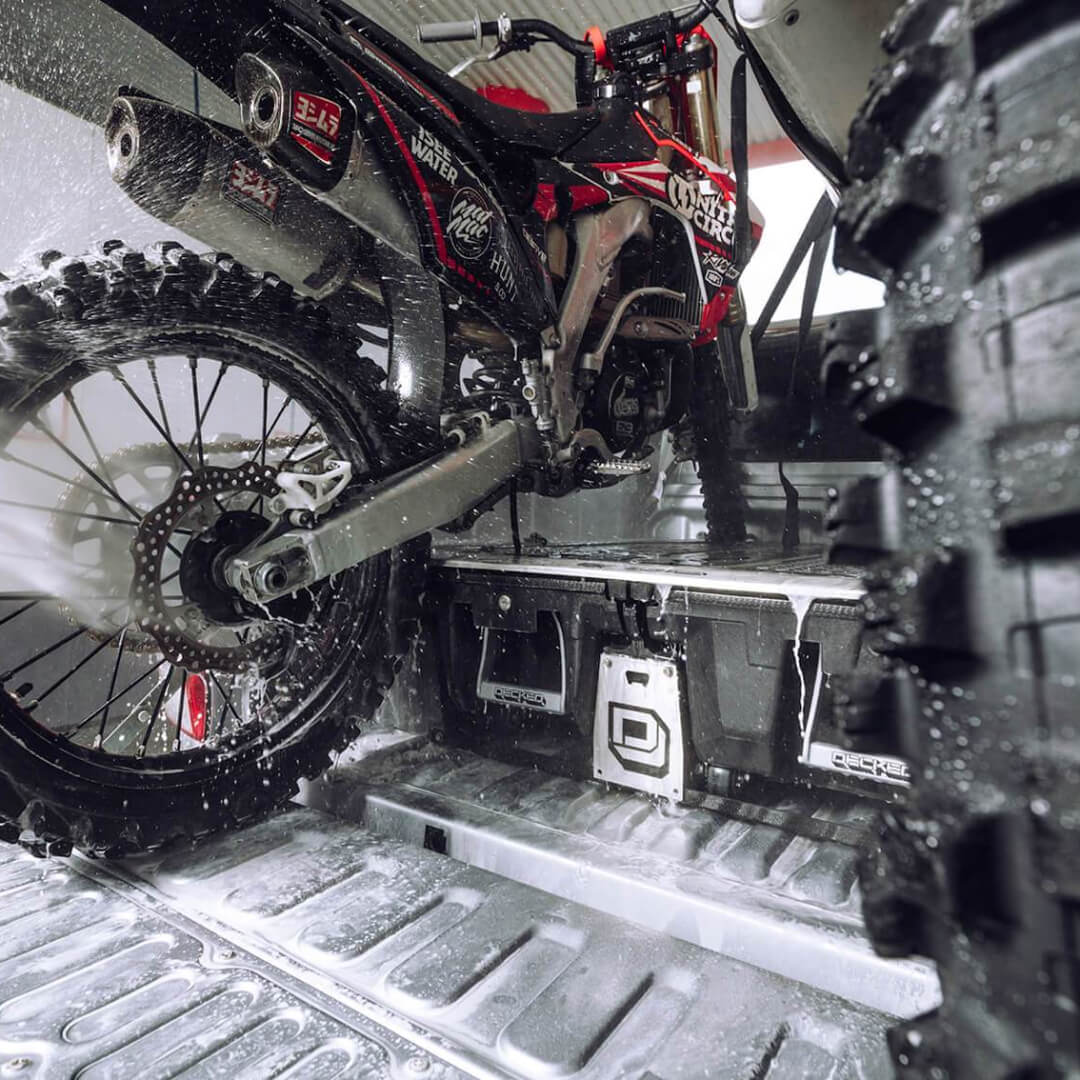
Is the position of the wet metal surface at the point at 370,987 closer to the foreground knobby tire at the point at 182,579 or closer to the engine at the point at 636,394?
the foreground knobby tire at the point at 182,579

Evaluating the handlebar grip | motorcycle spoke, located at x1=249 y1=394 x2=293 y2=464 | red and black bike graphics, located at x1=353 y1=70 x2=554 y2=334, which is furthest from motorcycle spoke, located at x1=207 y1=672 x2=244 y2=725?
the handlebar grip

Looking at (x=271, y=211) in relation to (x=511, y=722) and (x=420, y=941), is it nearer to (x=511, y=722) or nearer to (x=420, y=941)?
(x=511, y=722)

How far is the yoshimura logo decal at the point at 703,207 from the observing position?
2031mm

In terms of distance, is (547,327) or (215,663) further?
(547,327)

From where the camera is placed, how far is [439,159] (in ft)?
4.96

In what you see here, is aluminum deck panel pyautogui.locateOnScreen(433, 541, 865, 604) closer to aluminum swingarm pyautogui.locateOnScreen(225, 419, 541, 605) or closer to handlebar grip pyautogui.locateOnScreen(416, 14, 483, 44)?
aluminum swingarm pyautogui.locateOnScreen(225, 419, 541, 605)

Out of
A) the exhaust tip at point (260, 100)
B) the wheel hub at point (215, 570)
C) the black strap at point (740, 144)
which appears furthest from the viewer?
the black strap at point (740, 144)

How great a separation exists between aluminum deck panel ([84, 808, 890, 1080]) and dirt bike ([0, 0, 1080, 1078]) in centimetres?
24

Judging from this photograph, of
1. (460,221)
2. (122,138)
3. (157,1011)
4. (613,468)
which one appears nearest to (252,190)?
(122,138)

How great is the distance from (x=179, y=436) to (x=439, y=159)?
2247 mm

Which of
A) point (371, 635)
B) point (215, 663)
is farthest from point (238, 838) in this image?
point (371, 635)

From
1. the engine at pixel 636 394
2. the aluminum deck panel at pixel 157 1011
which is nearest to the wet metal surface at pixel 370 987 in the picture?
the aluminum deck panel at pixel 157 1011

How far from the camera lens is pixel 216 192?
145cm

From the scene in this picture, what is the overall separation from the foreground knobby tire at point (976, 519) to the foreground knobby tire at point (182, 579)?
1.17 metres
